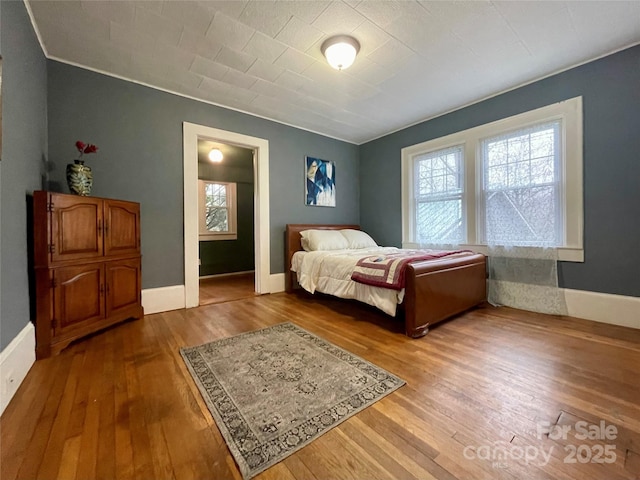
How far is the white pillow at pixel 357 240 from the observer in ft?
13.6

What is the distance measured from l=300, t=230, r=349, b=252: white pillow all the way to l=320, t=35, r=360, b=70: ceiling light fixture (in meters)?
2.14

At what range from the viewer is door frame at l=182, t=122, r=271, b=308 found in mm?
3164

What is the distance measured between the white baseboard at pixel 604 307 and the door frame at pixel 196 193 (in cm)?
362

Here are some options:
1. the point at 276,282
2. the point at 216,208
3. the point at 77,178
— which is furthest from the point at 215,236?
the point at 77,178

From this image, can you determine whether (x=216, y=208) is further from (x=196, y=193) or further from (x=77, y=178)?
(x=77, y=178)

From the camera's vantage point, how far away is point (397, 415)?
128 centimetres

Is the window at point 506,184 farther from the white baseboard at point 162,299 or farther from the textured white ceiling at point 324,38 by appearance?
the white baseboard at point 162,299

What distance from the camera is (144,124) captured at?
2918mm

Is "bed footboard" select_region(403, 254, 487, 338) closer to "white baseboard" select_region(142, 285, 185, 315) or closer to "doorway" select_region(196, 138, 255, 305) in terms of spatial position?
"white baseboard" select_region(142, 285, 185, 315)

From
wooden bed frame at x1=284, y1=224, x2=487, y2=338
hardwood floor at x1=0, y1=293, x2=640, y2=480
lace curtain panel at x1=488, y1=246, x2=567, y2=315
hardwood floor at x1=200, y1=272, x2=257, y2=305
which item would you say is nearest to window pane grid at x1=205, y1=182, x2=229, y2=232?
hardwood floor at x1=200, y1=272, x2=257, y2=305


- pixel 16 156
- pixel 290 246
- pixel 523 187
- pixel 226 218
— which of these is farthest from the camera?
pixel 226 218

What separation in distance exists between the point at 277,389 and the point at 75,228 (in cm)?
205

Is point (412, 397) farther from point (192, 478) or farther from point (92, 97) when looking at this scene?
point (92, 97)

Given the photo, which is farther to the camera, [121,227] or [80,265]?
[121,227]
